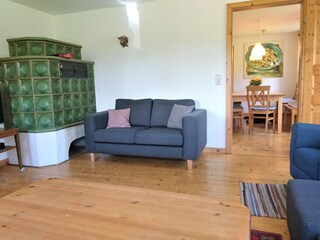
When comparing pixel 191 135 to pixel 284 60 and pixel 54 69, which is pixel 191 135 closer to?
pixel 54 69

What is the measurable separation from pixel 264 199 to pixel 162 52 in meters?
2.57

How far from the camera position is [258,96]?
199 inches

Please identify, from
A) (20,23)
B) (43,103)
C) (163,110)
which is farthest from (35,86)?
(163,110)

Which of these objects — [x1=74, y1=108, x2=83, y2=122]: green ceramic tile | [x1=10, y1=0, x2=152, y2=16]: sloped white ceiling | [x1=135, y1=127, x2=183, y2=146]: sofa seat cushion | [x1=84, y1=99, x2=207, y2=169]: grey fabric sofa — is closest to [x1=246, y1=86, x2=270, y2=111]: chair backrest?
[x1=84, y1=99, x2=207, y2=169]: grey fabric sofa

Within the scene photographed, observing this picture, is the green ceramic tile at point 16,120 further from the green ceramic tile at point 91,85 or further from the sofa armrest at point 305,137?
the sofa armrest at point 305,137

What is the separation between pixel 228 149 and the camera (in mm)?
3729

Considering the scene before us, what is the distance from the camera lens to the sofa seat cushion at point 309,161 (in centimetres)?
202

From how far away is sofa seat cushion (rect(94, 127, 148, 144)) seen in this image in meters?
3.30

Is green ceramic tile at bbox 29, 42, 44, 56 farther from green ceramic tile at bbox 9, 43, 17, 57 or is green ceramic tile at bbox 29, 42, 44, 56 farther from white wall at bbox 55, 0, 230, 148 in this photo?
white wall at bbox 55, 0, 230, 148

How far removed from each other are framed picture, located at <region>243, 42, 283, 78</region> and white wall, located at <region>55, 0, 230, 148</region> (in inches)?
145

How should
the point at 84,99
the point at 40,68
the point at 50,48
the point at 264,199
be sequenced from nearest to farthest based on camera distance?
1. the point at 264,199
2. the point at 40,68
3. the point at 50,48
4. the point at 84,99

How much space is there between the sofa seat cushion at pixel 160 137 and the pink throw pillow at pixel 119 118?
1.66 feet

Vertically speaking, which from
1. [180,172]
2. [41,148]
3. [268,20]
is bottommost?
[180,172]

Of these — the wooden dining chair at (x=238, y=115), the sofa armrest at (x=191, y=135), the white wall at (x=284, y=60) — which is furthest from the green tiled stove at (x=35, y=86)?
the white wall at (x=284, y=60)
